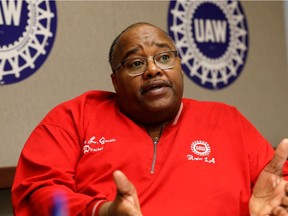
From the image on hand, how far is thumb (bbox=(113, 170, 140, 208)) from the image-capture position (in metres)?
1.11

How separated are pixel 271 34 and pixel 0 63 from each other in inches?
69.4

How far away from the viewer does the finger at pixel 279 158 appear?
1384 millimetres

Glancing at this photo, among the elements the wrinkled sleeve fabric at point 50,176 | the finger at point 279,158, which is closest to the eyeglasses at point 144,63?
the wrinkled sleeve fabric at point 50,176

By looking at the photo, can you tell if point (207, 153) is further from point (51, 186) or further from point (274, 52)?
point (274, 52)

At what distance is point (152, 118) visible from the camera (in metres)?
1.63

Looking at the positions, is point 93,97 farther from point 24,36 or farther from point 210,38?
point 210,38

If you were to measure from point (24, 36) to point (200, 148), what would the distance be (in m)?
1.10

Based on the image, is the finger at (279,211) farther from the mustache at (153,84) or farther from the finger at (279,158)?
the mustache at (153,84)

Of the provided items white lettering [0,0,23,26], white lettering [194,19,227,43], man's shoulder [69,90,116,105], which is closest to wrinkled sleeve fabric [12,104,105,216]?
man's shoulder [69,90,116,105]

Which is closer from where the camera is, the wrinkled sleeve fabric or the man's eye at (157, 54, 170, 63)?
the wrinkled sleeve fabric

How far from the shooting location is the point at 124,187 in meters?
1.12

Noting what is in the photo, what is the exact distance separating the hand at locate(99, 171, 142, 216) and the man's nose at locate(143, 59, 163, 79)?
54cm

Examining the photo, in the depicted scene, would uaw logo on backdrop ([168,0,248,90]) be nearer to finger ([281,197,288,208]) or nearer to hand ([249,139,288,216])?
hand ([249,139,288,216])

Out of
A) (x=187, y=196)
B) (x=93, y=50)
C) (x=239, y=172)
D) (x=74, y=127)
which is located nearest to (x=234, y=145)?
(x=239, y=172)
